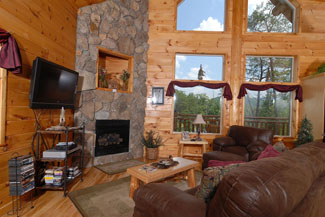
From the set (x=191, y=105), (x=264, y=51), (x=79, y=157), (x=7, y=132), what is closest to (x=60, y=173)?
(x=7, y=132)

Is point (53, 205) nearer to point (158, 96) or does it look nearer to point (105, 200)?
point (105, 200)

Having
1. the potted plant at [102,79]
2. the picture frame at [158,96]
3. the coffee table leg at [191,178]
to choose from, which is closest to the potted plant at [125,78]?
the potted plant at [102,79]

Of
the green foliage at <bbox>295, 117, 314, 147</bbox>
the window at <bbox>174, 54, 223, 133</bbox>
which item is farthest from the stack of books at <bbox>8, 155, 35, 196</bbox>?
the green foliage at <bbox>295, 117, 314, 147</bbox>

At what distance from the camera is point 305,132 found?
4.06 meters

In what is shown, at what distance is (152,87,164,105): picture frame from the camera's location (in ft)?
15.0

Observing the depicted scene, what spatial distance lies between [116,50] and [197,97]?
7.69 ft

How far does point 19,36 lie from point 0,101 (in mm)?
847

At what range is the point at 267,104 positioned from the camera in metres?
4.59

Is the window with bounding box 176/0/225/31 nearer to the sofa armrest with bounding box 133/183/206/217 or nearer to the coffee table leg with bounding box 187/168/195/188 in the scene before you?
the coffee table leg with bounding box 187/168/195/188

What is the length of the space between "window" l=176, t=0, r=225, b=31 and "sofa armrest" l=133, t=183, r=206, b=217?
172 inches

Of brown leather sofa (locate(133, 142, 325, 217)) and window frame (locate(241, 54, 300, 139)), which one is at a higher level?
window frame (locate(241, 54, 300, 139))

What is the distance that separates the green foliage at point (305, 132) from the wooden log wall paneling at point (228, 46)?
0.99 ft

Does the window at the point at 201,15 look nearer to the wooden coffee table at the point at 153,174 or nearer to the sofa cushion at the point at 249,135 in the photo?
the sofa cushion at the point at 249,135

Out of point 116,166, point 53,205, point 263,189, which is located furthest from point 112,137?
point 263,189
